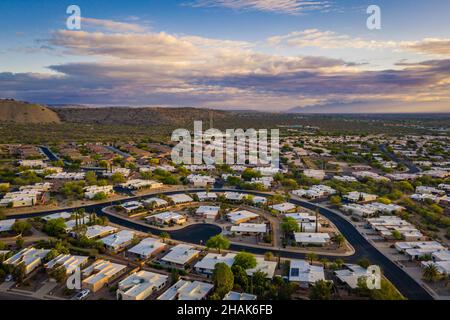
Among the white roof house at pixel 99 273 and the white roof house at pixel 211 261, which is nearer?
the white roof house at pixel 99 273

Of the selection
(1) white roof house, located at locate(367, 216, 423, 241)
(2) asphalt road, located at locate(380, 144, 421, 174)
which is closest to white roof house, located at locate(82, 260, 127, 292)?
(1) white roof house, located at locate(367, 216, 423, 241)

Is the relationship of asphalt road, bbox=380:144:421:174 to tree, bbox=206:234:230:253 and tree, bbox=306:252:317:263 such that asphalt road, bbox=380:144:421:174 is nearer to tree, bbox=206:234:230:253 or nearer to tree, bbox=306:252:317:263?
tree, bbox=306:252:317:263

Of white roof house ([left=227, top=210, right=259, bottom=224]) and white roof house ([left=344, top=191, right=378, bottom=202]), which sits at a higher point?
white roof house ([left=344, top=191, right=378, bottom=202])

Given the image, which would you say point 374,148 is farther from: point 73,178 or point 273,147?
point 73,178

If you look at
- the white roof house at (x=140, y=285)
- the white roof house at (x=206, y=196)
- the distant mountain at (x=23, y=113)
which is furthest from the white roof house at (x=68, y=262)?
the distant mountain at (x=23, y=113)

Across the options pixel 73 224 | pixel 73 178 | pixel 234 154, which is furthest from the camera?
pixel 234 154

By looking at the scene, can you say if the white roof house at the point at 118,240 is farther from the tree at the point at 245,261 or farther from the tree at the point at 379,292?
the tree at the point at 379,292
